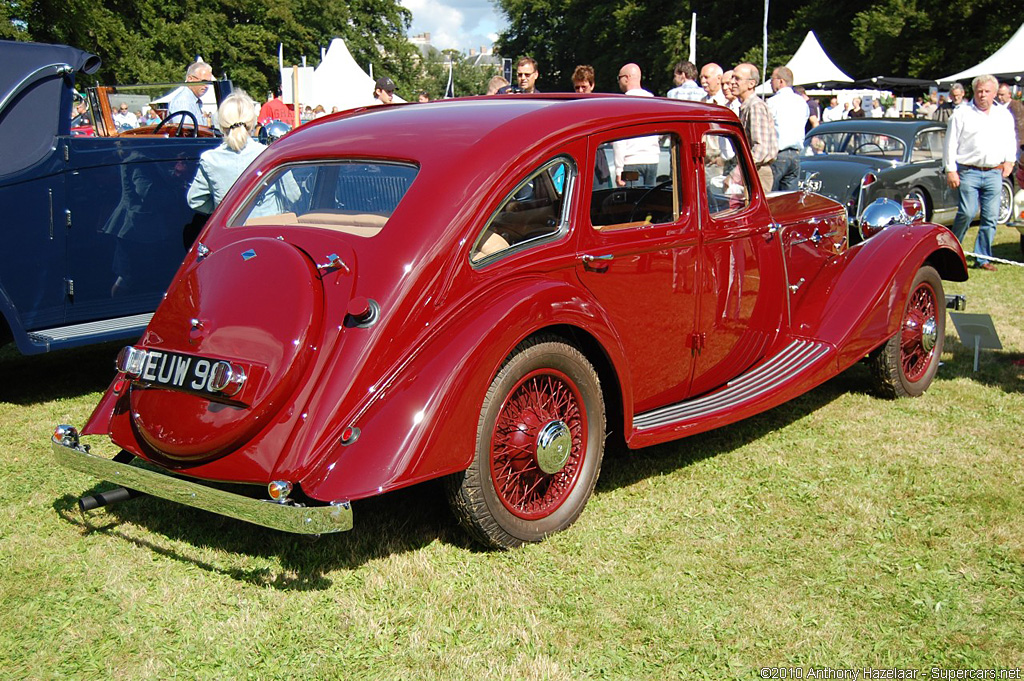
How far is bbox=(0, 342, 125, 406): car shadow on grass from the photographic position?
6254 mm

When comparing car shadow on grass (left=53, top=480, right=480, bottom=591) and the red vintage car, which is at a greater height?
the red vintage car

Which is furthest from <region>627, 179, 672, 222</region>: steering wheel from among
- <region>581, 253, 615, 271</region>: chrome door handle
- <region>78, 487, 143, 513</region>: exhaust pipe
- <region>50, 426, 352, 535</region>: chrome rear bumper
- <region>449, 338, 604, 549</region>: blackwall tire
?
<region>78, 487, 143, 513</region>: exhaust pipe

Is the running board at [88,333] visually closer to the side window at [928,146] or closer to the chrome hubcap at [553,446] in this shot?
the chrome hubcap at [553,446]

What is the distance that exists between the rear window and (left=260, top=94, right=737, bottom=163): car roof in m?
0.07

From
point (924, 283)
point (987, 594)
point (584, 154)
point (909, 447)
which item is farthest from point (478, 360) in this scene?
point (924, 283)

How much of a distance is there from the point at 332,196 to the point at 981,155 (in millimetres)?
8086

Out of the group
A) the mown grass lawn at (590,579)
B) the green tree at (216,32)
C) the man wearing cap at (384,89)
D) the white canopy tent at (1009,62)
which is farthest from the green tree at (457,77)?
the mown grass lawn at (590,579)

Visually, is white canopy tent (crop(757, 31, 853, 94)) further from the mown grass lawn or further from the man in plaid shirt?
the mown grass lawn

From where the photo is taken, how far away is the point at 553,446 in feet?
12.3

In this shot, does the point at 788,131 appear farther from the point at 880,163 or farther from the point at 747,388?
the point at 747,388

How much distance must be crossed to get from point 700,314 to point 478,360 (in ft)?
5.03

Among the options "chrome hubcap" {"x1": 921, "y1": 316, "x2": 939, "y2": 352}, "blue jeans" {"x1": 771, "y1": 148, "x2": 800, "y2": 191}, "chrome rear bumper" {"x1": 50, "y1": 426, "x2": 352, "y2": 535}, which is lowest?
"chrome hubcap" {"x1": 921, "y1": 316, "x2": 939, "y2": 352}

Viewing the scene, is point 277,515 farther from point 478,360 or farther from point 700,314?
point 700,314

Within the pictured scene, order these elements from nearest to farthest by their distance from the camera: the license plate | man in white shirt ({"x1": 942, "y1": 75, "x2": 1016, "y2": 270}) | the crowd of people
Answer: the license plate → the crowd of people → man in white shirt ({"x1": 942, "y1": 75, "x2": 1016, "y2": 270})
